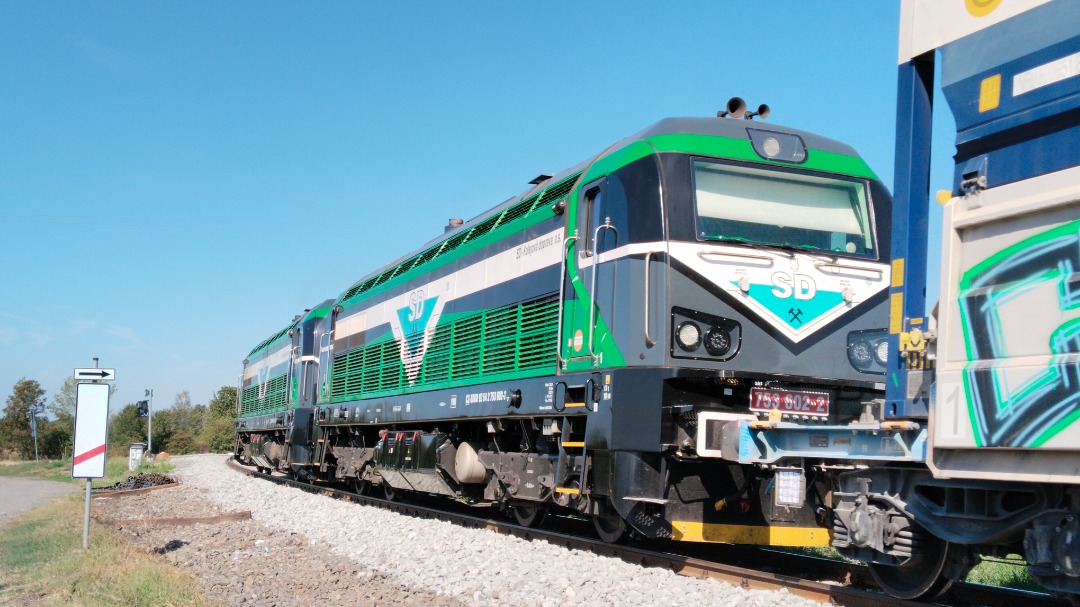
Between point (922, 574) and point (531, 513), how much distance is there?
5.73 m

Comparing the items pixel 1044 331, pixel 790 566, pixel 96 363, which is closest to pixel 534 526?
pixel 790 566

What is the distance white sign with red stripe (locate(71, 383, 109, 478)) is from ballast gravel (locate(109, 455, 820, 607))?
1.33 meters

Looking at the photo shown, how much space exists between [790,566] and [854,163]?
3548mm

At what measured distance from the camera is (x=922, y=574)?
5574 mm

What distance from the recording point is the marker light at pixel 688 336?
24.2 ft

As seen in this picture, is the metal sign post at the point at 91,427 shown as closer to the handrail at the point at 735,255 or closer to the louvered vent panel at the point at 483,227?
the louvered vent panel at the point at 483,227

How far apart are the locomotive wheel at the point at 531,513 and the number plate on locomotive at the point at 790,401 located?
3943 millimetres

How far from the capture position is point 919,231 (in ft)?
16.8

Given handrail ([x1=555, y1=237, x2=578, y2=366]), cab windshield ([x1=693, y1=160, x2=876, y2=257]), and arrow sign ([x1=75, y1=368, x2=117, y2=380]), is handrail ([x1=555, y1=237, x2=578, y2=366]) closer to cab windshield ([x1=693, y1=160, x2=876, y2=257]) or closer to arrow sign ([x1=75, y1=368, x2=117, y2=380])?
cab windshield ([x1=693, y1=160, x2=876, y2=257])

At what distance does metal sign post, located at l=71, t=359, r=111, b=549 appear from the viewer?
1084cm

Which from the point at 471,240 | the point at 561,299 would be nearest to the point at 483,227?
the point at 471,240

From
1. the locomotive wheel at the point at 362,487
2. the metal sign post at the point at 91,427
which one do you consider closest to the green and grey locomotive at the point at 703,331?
the metal sign post at the point at 91,427

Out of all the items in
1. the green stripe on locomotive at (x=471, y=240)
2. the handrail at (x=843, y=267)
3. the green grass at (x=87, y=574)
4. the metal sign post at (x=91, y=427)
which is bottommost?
the green grass at (x=87, y=574)

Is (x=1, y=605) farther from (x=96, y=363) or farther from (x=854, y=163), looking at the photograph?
(x=854, y=163)
